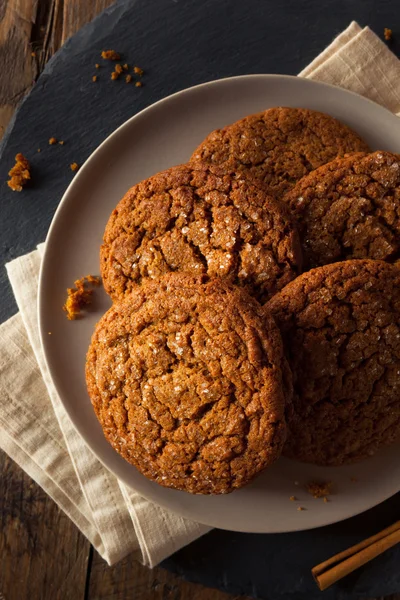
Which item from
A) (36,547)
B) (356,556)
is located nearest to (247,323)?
(356,556)

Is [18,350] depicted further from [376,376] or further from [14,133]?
[376,376]

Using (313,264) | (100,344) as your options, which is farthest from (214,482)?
(313,264)

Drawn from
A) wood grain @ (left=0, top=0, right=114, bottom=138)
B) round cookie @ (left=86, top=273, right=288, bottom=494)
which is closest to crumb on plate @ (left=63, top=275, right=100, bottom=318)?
round cookie @ (left=86, top=273, right=288, bottom=494)

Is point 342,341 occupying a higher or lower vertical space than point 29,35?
lower

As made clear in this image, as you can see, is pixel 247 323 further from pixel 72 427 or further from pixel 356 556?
pixel 356 556

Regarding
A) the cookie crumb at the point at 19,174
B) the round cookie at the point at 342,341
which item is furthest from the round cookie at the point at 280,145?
the cookie crumb at the point at 19,174

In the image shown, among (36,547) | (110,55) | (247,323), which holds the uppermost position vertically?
(110,55)
